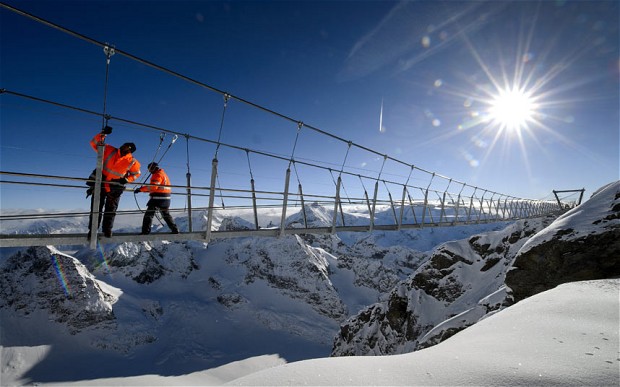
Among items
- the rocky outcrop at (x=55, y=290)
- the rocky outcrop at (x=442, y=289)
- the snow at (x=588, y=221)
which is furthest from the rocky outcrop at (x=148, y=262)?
the snow at (x=588, y=221)

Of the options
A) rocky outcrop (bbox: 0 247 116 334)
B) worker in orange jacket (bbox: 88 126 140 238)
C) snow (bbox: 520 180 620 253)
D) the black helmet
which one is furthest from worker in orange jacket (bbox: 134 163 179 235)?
rocky outcrop (bbox: 0 247 116 334)

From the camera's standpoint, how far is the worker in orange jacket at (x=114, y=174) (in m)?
4.49

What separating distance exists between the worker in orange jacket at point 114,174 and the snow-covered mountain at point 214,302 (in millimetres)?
23410

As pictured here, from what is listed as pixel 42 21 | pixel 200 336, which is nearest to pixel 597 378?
pixel 42 21

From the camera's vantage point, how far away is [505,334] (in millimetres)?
2861

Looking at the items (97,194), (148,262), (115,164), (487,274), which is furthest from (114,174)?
(148,262)

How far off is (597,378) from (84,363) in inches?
4199

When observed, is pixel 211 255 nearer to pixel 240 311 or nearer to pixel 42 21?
pixel 240 311

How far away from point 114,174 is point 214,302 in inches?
4536

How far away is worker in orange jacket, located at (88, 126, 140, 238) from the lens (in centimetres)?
449

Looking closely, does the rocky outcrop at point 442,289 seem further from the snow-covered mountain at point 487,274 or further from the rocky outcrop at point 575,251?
the rocky outcrop at point 575,251

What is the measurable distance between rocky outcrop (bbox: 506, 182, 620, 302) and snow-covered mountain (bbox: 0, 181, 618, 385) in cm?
1621

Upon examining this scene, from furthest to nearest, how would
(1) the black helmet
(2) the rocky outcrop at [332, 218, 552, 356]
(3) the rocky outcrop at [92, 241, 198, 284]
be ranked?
(3) the rocky outcrop at [92, 241, 198, 284] → (2) the rocky outcrop at [332, 218, 552, 356] → (1) the black helmet

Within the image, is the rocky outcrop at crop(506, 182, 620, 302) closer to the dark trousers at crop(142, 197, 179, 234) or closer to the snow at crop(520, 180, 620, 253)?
the snow at crop(520, 180, 620, 253)
